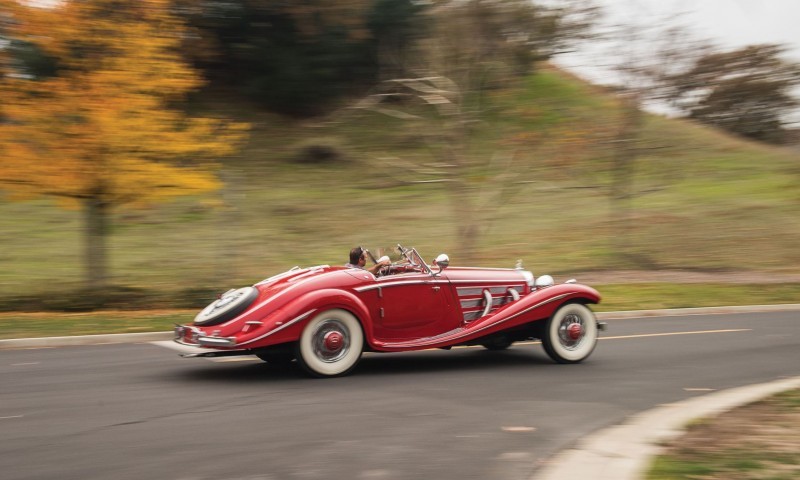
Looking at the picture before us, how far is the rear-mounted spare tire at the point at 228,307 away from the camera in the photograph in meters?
9.23

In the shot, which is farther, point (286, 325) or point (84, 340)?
point (84, 340)

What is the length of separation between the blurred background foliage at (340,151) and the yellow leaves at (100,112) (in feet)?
0.14

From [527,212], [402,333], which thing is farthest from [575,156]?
[402,333]

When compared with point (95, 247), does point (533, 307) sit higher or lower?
lower

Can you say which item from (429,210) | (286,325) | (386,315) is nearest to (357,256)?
(386,315)

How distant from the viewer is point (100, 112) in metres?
16.2

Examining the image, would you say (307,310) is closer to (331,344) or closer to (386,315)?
(331,344)

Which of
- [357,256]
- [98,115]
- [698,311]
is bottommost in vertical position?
[698,311]

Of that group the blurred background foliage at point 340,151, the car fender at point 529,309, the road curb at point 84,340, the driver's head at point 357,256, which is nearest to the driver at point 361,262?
the driver's head at point 357,256

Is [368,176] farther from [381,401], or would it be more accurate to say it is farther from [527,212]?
[381,401]

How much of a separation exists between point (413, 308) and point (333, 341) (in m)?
1.09

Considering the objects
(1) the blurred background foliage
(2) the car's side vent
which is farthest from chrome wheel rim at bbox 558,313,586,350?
(1) the blurred background foliage

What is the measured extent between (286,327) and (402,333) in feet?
4.78

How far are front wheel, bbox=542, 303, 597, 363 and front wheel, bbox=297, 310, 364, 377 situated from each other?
2.44m
